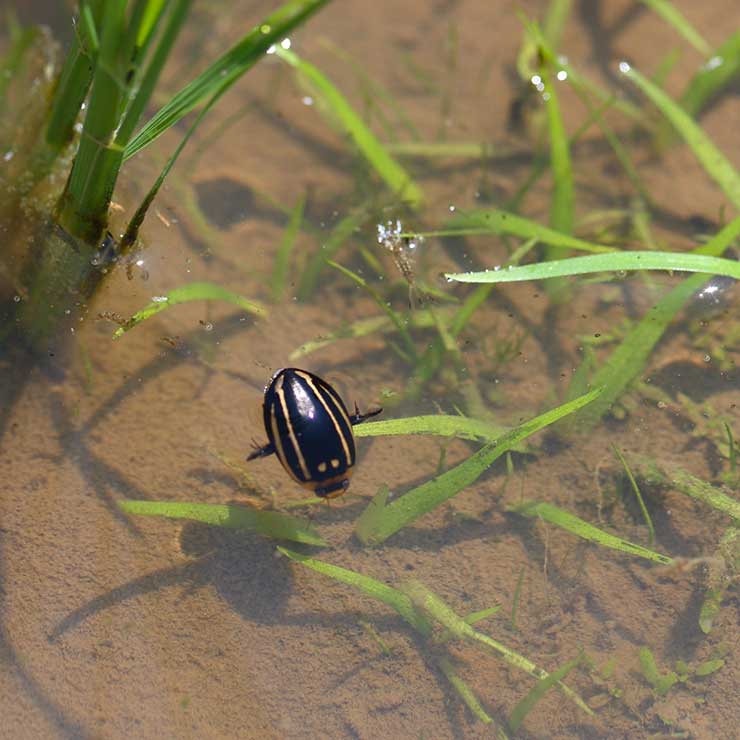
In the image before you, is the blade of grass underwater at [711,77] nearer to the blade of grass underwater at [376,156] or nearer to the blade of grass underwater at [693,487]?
the blade of grass underwater at [376,156]

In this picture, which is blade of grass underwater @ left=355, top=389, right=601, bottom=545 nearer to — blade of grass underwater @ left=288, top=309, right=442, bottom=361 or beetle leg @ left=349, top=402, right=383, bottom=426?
beetle leg @ left=349, top=402, right=383, bottom=426

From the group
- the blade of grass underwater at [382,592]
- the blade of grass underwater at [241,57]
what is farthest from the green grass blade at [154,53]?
the blade of grass underwater at [382,592]

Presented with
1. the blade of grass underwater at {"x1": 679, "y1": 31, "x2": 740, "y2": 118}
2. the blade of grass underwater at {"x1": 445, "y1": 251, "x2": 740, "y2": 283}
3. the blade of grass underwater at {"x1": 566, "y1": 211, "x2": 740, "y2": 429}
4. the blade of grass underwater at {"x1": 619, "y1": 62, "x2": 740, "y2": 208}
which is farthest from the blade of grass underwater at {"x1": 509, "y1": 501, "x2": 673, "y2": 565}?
the blade of grass underwater at {"x1": 679, "y1": 31, "x2": 740, "y2": 118}

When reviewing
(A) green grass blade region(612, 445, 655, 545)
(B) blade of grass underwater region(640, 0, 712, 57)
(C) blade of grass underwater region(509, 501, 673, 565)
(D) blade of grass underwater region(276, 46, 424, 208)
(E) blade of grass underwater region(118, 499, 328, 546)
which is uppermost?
(B) blade of grass underwater region(640, 0, 712, 57)

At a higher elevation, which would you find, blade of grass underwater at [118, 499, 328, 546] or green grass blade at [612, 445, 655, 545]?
green grass blade at [612, 445, 655, 545]

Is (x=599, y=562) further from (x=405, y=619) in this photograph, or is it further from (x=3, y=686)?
(x=3, y=686)

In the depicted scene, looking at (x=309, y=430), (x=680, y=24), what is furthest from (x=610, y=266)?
(x=680, y=24)
